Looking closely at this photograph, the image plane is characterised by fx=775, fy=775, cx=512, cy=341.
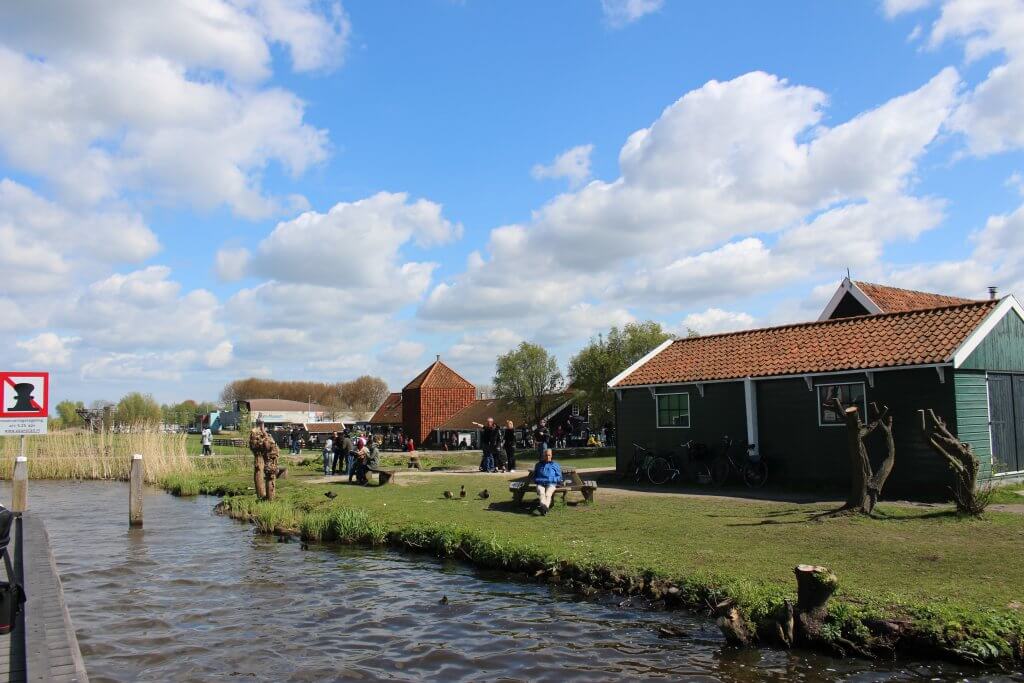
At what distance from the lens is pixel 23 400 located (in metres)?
14.6

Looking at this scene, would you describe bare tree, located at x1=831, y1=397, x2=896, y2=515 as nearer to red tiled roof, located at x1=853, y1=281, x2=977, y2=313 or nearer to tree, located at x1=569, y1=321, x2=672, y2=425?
red tiled roof, located at x1=853, y1=281, x2=977, y2=313

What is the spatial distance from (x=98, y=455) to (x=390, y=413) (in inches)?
1415

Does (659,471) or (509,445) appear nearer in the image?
(659,471)

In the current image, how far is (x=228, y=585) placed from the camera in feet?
39.0

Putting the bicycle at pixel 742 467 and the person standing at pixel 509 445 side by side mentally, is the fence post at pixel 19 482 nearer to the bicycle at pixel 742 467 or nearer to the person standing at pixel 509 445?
the person standing at pixel 509 445

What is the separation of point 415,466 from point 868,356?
1677 cm

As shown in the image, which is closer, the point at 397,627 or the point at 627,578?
the point at 397,627

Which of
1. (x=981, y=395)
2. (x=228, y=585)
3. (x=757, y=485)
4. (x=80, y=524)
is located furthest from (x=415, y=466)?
(x=981, y=395)

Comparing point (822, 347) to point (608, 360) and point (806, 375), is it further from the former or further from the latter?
point (608, 360)

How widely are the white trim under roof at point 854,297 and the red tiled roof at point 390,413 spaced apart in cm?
4321

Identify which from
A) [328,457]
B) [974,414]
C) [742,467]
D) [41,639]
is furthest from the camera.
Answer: [328,457]

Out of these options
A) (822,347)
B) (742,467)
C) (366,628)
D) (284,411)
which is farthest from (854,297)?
(284,411)

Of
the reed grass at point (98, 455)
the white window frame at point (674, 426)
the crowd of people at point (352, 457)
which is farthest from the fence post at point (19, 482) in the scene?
the white window frame at point (674, 426)

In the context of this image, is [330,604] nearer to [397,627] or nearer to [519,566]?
[397,627]
